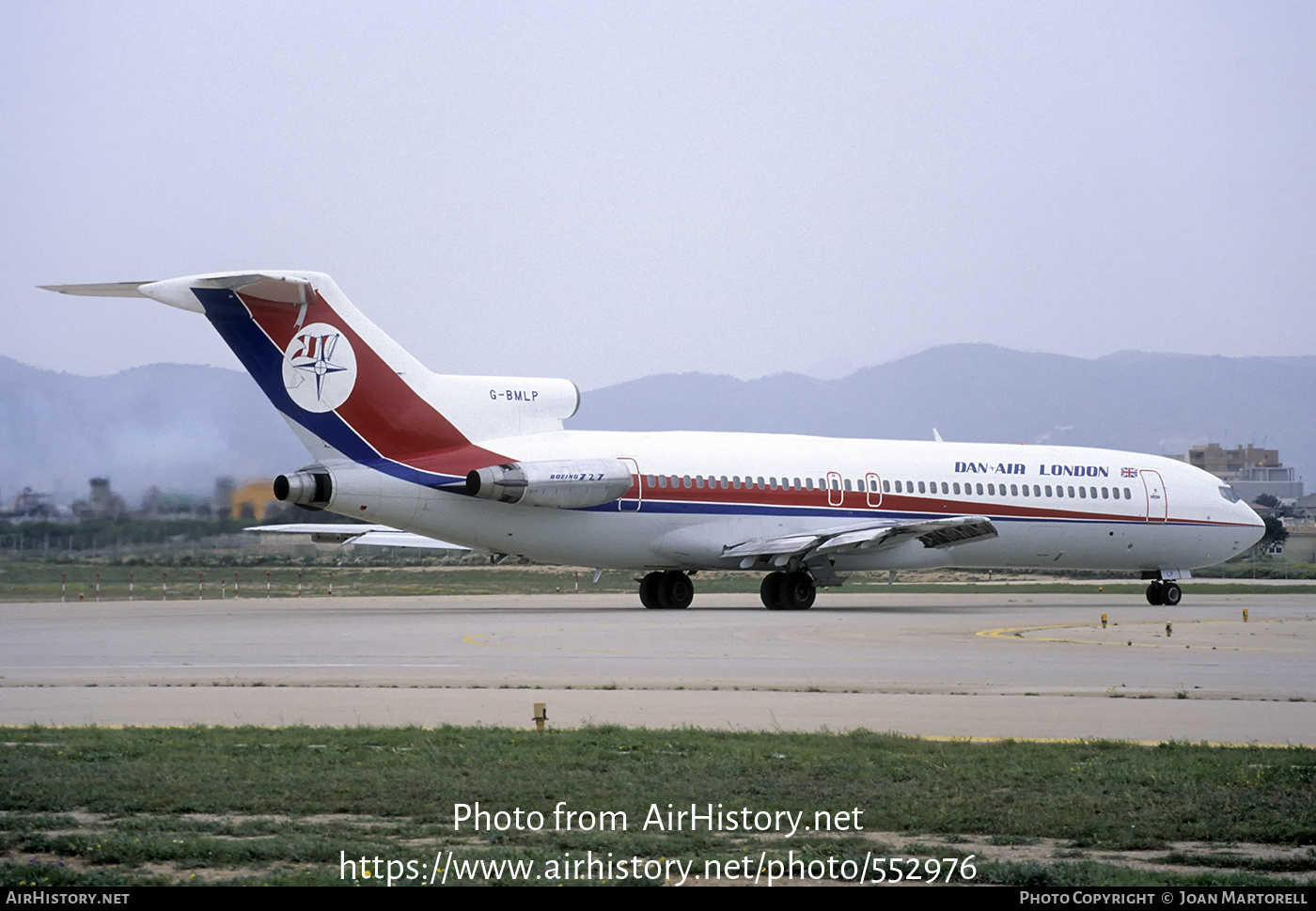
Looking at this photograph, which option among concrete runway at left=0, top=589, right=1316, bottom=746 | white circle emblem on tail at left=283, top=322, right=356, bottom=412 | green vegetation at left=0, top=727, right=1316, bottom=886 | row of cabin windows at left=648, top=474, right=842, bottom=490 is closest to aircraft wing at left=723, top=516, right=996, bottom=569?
row of cabin windows at left=648, top=474, right=842, bottom=490

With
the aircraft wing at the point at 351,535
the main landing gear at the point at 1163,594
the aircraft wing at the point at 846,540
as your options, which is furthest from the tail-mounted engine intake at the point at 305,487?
the main landing gear at the point at 1163,594

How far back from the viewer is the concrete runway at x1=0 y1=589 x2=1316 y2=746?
1438 cm

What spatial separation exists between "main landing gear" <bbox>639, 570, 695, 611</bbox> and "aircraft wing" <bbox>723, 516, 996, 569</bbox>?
68.5 inches

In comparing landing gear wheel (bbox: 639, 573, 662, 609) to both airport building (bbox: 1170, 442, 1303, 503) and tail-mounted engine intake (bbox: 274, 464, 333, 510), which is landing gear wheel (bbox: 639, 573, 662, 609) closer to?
tail-mounted engine intake (bbox: 274, 464, 333, 510)

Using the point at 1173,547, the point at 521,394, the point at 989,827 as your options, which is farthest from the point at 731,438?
the point at 989,827

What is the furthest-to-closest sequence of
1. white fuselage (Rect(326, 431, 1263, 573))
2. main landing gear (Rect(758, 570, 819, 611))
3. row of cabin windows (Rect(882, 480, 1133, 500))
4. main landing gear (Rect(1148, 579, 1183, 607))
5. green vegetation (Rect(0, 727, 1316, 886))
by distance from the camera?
1. main landing gear (Rect(1148, 579, 1183, 607))
2. row of cabin windows (Rect(882, 480, 1133, 500))
3. main landing gear (Rect(758, 570, 819, 611))
4. white fuselage (Rect(326, 431, 1263, 573))
5. green vegetation (Rect(0, 727, 1316, 886))

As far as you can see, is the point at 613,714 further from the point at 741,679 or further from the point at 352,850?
the point at 352,850

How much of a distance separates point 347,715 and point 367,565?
1867 inches

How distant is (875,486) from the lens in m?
37.0

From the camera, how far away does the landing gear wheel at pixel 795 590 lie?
3528 centimetres

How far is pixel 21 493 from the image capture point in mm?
35906

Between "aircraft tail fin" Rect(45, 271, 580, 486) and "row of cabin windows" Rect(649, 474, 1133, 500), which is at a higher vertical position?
"aircraft tail fin" Rect(45, 271, 580, 486)
